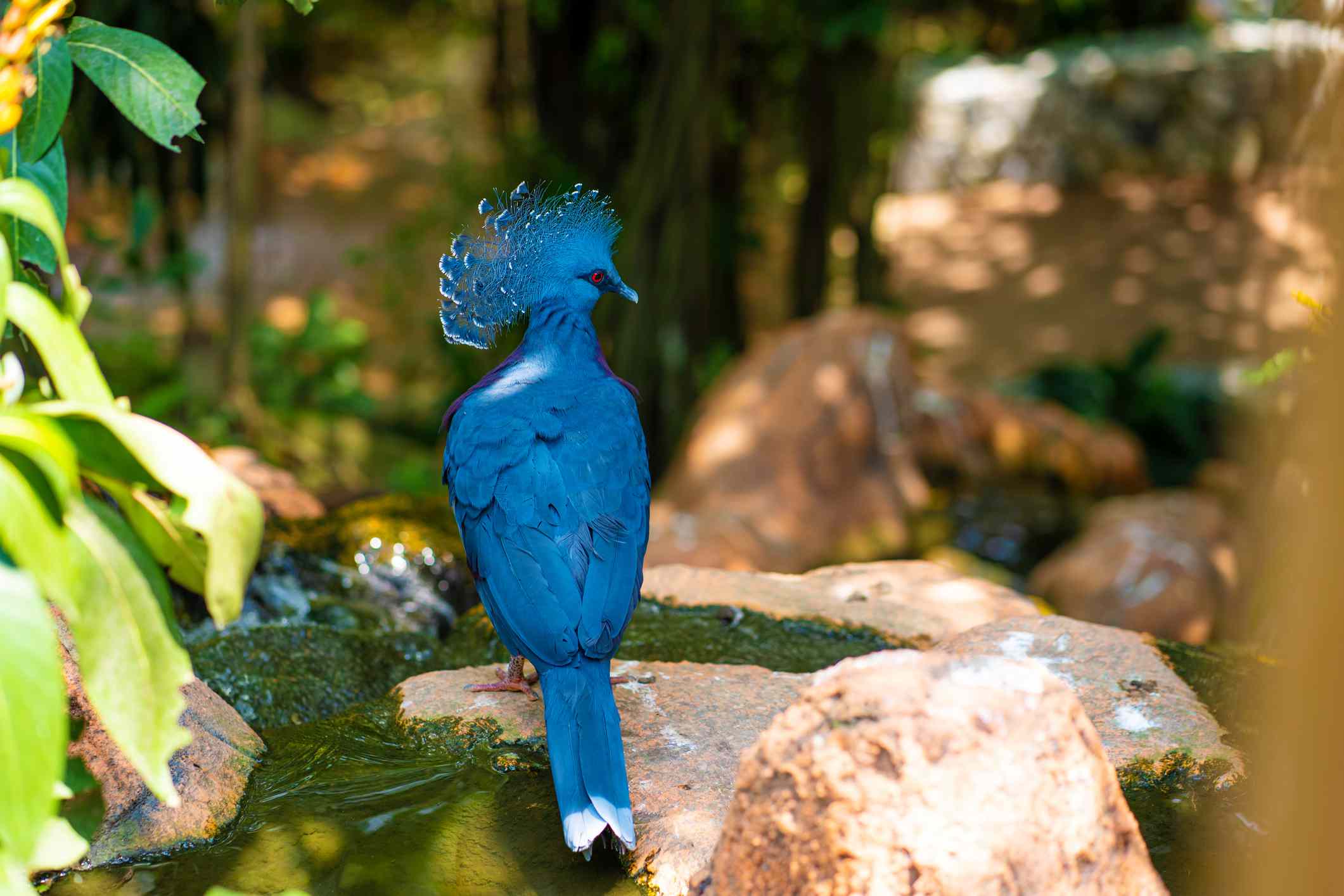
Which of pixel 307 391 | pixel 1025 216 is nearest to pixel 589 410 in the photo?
pixel 307 391

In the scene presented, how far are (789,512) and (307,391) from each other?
127 inches

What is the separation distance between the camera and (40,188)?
6.05 feet

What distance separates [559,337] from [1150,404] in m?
6.04

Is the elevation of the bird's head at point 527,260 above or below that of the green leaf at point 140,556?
above

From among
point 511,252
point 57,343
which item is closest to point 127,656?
point 57,343

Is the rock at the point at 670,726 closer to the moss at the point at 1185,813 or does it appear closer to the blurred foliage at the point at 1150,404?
the moss at the point at 1185,813

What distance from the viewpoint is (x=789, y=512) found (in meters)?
5.69

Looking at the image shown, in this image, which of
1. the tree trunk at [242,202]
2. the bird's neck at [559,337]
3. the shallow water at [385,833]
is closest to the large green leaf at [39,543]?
the shallow water at [385,833]

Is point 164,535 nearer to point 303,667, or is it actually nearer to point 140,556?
point 140,556

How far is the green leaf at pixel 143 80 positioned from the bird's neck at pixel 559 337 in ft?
3.39

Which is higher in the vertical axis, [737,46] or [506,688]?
[737,46]

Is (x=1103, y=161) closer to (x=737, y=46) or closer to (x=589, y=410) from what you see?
(x=737, y=46)

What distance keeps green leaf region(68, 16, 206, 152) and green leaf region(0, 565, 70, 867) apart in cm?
91

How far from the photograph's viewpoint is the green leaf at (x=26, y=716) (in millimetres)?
1254
